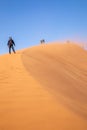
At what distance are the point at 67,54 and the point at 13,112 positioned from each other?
18486 millimetres

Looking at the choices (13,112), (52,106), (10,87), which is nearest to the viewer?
(13,112)

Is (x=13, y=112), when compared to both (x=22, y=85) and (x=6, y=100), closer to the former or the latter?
(x=6, y=100)

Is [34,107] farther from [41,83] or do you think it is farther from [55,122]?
[41,83]

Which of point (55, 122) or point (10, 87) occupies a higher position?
point (10, 87)

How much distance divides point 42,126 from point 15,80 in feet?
9.67

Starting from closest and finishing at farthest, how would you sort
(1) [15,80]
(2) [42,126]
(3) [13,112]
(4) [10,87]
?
(2) [42,126] < (3) [13,112] < (4) [10,87] < (1) [15,80]

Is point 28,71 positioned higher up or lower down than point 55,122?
higher up

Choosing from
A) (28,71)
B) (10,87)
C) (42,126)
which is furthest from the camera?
(28,71)

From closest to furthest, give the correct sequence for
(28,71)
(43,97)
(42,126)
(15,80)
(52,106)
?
(42,126)
(52,106)
(43,97)
(15,80)
(28,71)

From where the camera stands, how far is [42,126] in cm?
548

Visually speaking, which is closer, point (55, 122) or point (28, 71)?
point (55, 122)

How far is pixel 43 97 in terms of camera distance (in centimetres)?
698

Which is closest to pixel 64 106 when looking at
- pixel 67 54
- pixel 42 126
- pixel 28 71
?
pixel 42 126

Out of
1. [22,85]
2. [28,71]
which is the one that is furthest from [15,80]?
[28,71]
